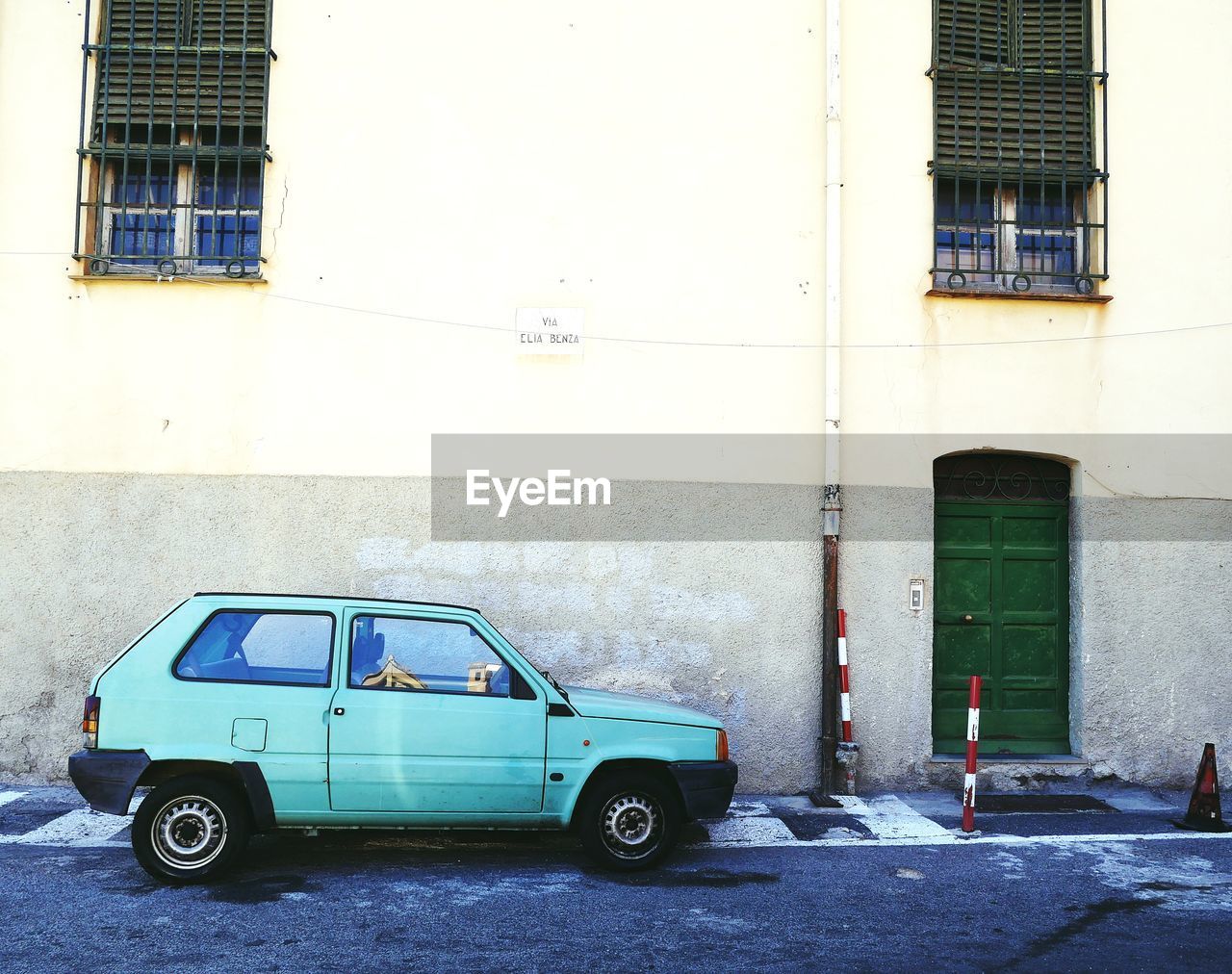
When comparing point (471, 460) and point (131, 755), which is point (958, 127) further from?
point (131, 755)

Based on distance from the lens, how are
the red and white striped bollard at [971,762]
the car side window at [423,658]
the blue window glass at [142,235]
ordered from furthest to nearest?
the blue window glass at [142,235] < the red and white striped bollard at [971,762] < the car side window at [423,658]

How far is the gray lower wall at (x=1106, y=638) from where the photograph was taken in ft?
27.2

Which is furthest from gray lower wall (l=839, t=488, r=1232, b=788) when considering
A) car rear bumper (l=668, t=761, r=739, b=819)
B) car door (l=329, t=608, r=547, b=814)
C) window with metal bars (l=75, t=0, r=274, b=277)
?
window with metal bars (l=75, t=0, r=274, b=277)

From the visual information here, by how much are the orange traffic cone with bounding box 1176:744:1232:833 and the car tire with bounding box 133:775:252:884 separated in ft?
21.8

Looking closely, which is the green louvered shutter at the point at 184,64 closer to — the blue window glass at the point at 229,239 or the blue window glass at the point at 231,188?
the blue window glass at the point at 231,188

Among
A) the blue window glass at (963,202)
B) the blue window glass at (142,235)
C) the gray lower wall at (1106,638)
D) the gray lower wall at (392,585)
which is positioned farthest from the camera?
the blue window glass at (963,202)

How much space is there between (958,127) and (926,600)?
13.9 ft

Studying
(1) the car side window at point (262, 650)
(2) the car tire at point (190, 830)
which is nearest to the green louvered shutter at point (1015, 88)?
(1) the car side window at point (262, 650)

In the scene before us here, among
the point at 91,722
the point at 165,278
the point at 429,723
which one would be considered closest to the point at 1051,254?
the point at 429,723

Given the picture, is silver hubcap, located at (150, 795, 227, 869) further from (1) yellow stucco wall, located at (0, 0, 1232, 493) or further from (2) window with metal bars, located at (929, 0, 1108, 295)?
(2) window with metal bars, located at (929, 0, 1108, 295)

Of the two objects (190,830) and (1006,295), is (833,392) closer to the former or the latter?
(1006,295)

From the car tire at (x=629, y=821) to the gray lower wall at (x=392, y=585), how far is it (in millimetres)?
2259

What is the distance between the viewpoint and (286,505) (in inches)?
325

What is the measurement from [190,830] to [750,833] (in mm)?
3661
